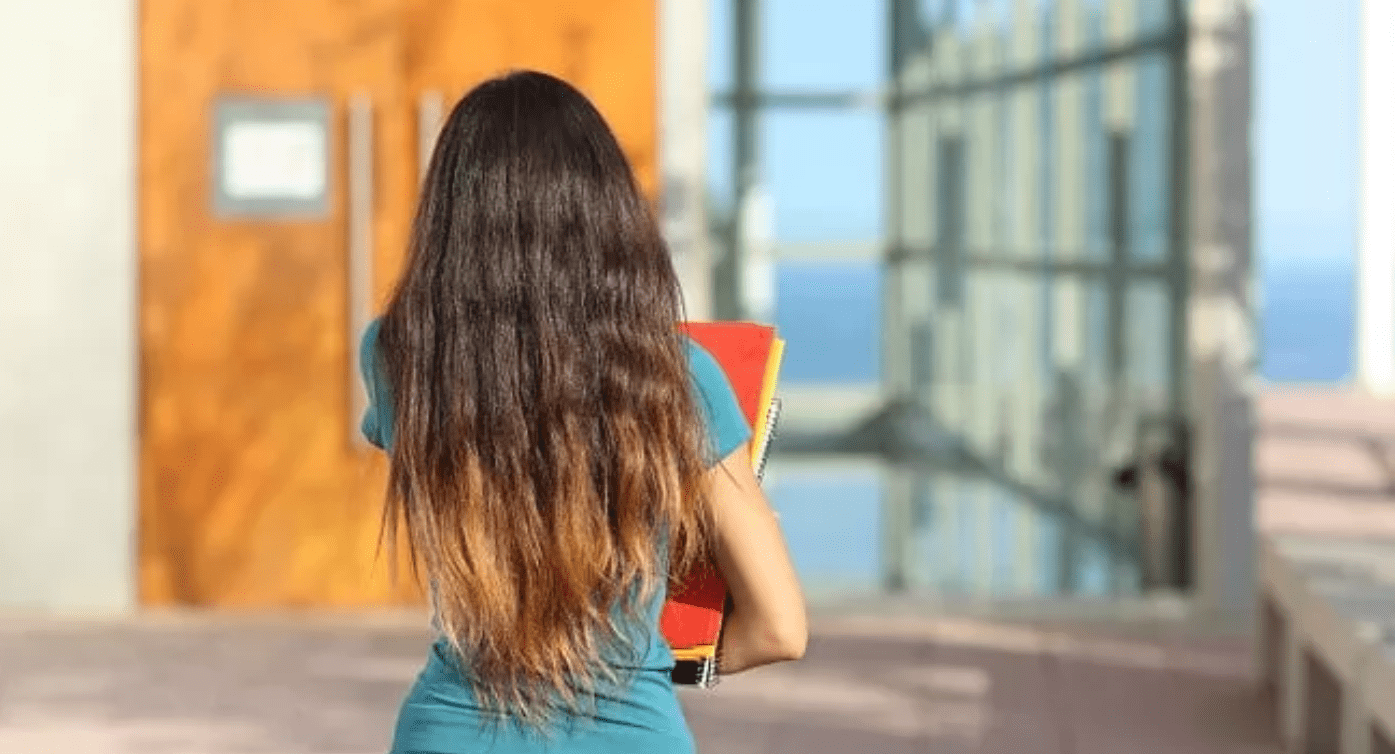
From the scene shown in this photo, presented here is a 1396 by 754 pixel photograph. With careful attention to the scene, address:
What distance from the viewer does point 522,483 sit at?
2.57 m

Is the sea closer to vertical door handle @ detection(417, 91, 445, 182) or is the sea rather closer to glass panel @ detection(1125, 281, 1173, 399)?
glass panel @ detection(1125, 281, 1173, 399)

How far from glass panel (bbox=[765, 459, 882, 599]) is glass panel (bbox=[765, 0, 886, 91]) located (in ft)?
3.62

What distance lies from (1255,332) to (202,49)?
3.01 m

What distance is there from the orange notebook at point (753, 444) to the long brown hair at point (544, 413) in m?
0.06

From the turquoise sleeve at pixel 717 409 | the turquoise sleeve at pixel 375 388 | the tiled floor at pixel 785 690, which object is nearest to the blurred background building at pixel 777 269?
the tiled floor at pixel 785 690

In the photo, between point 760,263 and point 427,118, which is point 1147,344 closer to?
point 760,263

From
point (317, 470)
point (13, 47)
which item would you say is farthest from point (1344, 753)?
point (13, 47)

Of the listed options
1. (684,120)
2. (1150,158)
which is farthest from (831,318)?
(1150,158)

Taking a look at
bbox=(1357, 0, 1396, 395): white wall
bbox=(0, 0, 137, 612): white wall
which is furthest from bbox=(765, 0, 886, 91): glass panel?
bbox=(1357, 0, 1396, 395): white wall

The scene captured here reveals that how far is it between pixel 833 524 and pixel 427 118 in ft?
5.41

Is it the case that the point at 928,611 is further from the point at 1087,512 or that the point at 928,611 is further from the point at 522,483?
the point at 522,483

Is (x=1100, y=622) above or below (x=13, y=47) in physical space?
below

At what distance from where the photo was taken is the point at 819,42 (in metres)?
8.95

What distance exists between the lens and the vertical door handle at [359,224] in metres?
8.64
